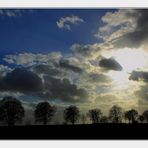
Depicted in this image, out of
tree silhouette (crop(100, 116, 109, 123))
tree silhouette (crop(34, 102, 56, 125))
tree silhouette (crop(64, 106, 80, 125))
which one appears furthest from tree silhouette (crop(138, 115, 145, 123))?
tree silhouette (crop(34, 102, 56, 125))

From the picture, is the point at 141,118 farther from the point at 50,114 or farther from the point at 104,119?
the point at 50,114

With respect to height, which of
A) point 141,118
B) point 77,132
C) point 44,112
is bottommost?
point 77,132

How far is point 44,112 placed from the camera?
5.78 metres

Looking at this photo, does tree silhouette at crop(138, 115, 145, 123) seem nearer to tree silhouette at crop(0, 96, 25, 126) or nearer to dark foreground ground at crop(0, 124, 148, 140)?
dark foreground ground at crop(0, 124, 148, 140)

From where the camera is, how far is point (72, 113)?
19.0ft

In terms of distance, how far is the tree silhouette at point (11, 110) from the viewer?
5770 millimetres

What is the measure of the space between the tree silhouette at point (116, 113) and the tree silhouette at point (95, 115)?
0.44 feet

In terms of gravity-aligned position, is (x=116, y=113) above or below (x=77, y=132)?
above

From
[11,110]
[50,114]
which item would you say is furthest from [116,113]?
[11,110]

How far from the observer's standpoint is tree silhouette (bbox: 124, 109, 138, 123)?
579cm

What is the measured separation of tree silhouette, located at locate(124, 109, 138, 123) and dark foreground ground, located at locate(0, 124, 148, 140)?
0.08 metres

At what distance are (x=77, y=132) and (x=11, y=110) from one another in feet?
2.73

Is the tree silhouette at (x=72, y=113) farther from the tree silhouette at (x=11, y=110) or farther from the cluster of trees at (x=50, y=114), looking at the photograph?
the tree silhouette at (x=11, y=110)
